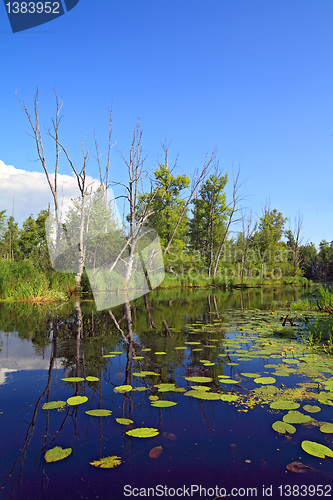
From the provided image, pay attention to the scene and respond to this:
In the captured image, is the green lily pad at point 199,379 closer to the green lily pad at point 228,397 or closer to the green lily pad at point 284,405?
the green lily pad at point 228,397

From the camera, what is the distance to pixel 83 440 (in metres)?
2.32

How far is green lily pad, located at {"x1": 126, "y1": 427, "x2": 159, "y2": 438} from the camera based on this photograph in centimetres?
232

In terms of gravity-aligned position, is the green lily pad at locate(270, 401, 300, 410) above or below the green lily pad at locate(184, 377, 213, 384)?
below

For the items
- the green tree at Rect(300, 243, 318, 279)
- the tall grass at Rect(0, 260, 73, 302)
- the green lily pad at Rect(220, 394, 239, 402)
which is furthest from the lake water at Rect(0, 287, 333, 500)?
the green tree at Rect(300, 243, 318, 279)

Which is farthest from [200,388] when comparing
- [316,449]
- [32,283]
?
[32,283]

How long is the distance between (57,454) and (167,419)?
0.95 meters

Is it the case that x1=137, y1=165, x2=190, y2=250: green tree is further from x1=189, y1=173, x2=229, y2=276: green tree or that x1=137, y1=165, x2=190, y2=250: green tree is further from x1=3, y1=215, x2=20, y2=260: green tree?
x1=3, y1=215, x2=20, y2=260: green tree

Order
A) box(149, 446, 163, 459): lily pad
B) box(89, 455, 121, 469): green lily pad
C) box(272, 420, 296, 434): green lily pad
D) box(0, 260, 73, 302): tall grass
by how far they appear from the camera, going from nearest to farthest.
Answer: box(89, 455, 121, 469): green lily pad
box(149, 446, 163, 459): lily pad
box(272, 420, 296, 434): green lily pad
box(0, 260, 73, 302): tall grass

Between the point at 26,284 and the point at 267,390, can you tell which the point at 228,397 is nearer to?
the point at 267,390

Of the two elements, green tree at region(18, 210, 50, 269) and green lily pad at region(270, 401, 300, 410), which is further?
green tree at region(18, 210, 50, 269)

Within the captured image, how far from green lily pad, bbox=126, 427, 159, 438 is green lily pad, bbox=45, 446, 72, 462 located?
0.46 m

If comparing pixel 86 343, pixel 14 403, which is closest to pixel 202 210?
pixel 86 343

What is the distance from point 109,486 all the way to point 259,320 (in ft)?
22.9

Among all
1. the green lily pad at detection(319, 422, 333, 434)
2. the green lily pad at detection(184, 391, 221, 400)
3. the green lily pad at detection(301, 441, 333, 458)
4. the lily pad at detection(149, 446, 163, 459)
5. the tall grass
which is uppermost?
the tall grass
